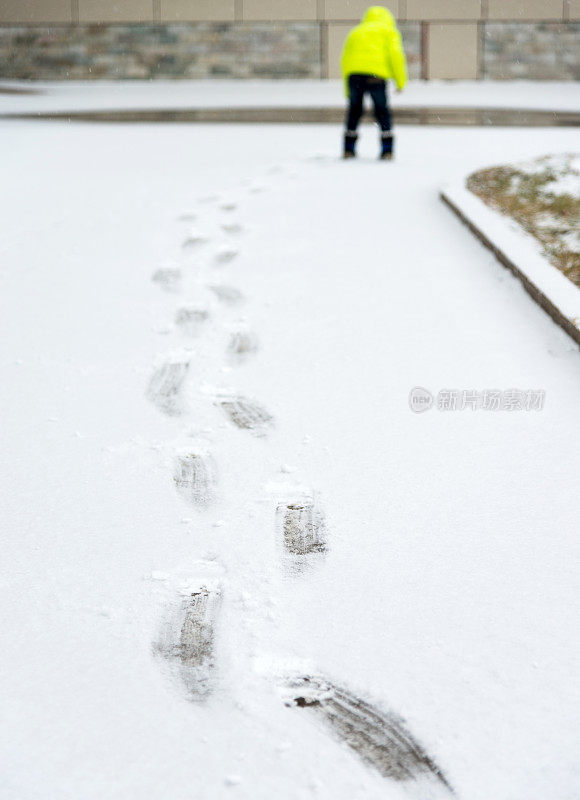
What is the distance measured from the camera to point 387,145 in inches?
306

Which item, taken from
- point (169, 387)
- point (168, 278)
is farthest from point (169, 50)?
point (169, 387)

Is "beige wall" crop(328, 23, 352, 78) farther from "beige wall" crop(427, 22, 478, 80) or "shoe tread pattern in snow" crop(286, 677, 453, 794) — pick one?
"shoe tread pattern in snow" crop(286, 677, 453, 794)

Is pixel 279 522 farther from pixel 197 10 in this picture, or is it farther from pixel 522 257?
pixel 197 10

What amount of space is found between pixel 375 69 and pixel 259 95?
7405mm

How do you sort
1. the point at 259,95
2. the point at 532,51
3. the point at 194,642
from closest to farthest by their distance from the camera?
1. the point at 194,642
2. the point at 259,95
3. the point at 532,51

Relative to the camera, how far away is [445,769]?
5.51 feet

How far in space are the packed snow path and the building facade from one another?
11.4m

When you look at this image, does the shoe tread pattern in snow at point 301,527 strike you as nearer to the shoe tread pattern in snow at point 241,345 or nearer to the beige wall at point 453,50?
the shoe tread pattern in snow at point 241,345

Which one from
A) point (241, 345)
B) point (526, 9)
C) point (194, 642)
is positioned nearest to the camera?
point (194, 642)

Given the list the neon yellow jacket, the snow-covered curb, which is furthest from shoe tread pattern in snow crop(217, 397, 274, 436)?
the neon yellow jacket

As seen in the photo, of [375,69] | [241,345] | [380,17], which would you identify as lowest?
[241,345]

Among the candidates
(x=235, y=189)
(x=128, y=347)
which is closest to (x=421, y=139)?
(x=235, y=189)

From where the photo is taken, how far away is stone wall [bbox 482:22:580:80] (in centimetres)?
1537
